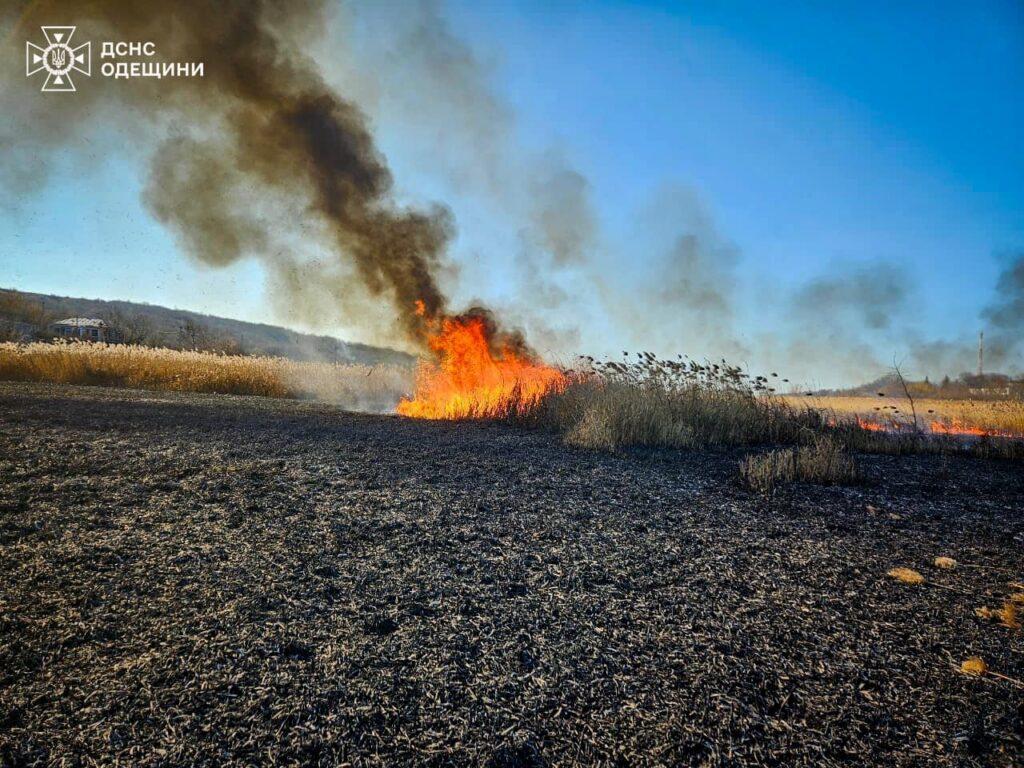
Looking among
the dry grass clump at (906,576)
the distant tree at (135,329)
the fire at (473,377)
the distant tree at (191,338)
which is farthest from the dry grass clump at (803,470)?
the distant tree at (191,338)

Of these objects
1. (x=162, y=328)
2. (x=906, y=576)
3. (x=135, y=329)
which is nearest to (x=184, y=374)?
(x=906, y=576)

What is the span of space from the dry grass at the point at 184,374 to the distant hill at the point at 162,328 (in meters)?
3.87

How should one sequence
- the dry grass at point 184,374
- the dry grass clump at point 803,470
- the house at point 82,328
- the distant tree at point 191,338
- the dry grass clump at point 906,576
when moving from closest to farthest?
the dry grass clump at point 906,576, the dry grass clump at point 803,470, the dry grass at point 184,374, the house at point 82,328, the distant tree at point 191,338

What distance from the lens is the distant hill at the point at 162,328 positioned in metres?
34.5

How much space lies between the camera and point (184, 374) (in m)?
17.3

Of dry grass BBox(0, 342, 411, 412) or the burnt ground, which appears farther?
dry grass BBox(0, 342, 411, 412)

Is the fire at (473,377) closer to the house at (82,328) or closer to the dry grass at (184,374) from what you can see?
the dry grass at (184,374)

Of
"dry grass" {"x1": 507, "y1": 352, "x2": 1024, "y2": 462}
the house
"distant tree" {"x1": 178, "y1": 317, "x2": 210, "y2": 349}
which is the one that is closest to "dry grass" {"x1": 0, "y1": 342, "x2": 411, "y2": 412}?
"dry grass" {"x1": 507, "y1": 352, "x2": 1024, "y2": 462}

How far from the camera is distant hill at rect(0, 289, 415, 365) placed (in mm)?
34500

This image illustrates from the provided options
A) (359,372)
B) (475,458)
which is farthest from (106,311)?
(475,458)

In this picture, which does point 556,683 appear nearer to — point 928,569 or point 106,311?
point 928,569

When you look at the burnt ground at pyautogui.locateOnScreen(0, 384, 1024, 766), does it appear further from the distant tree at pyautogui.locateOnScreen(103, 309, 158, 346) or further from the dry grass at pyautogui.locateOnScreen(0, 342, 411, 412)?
the distant tree at pyautogui.locateOnScreen(103, 309, 158, 346)

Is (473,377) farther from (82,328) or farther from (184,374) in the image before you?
(82,328)

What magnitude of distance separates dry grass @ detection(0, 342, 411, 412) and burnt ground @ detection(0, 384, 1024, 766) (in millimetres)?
11842
